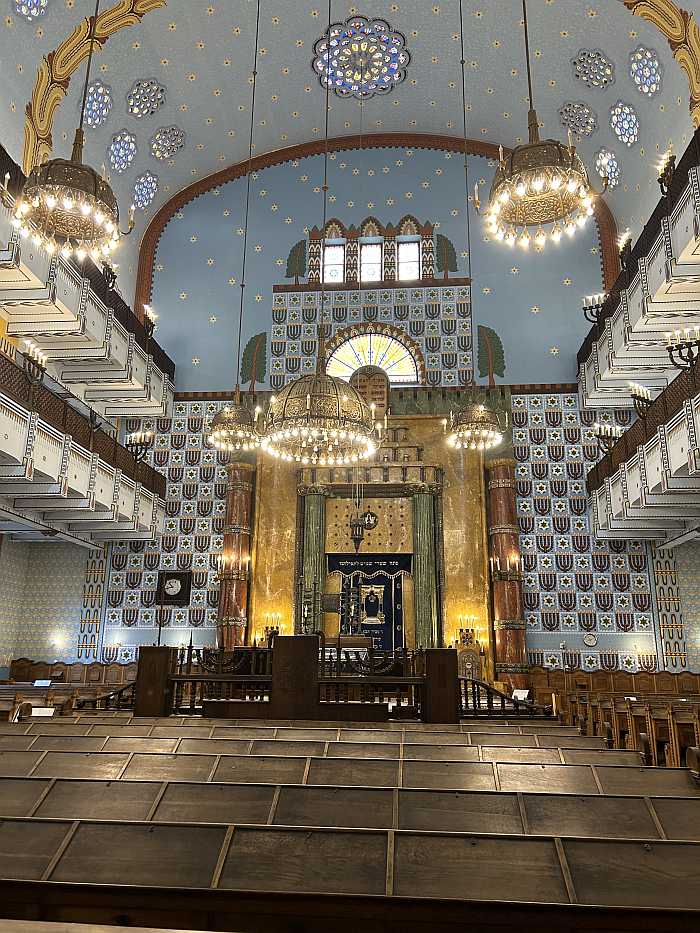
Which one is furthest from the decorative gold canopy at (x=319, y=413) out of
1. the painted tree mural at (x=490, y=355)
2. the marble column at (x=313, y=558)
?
the painted tree mural at (x=490, y=355)

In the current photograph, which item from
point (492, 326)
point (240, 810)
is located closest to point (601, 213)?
point (492, 326)

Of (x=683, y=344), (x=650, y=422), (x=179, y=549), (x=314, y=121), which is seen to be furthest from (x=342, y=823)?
(x=314, y=121)

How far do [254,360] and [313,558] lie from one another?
6984 millimetres

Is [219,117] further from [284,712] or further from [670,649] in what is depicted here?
[670,649]

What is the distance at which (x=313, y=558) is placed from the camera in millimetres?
21234

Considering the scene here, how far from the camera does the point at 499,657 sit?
19984 mm

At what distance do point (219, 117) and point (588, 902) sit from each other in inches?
950

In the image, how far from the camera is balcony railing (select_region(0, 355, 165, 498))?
14.6 m

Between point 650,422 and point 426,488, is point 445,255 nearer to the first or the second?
point 426,488

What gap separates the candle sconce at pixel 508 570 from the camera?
20.5 meters

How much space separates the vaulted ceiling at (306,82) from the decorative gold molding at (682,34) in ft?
0.82

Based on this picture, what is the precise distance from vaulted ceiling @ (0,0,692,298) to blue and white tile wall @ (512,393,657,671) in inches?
255

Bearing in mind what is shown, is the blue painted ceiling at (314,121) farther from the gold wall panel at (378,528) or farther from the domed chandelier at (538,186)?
the domed chandelier at (538,186)

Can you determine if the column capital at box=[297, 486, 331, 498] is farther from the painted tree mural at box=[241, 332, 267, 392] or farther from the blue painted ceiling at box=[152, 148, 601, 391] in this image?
the blue painted ceiling at box=[152, 148, 601, 391]
